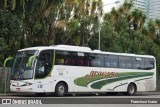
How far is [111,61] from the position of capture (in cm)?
2820

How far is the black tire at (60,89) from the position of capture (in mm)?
24273

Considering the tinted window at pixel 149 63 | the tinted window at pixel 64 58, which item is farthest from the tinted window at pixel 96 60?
the tinted window at pixel 149 63

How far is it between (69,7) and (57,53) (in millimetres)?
14728

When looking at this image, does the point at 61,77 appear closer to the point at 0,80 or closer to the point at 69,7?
the point at 0,80

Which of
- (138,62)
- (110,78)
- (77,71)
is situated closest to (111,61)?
(110,78)

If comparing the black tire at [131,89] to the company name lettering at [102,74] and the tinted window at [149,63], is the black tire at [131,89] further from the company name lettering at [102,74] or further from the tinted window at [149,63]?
the company name lettering at [102,74]

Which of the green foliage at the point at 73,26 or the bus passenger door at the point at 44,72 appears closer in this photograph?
the bus passenger door at the point at 44,72

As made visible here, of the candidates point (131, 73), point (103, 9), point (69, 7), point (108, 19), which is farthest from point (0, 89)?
point (108, 19)

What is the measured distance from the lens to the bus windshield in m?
23.1

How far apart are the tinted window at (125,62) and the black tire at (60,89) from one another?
18.9ft

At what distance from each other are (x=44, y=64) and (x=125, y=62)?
7979 mm

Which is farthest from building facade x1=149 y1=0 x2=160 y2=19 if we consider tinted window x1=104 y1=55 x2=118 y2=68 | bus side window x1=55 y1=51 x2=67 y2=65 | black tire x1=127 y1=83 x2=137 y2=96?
bus side window x1=55 y1=51 x2=67 y2=65

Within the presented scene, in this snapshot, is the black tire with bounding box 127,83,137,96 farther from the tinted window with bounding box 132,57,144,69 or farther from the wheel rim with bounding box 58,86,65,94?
the wheel rim with bounding box 58,86,65,94

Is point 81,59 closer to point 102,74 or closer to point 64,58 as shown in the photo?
point 64,58
